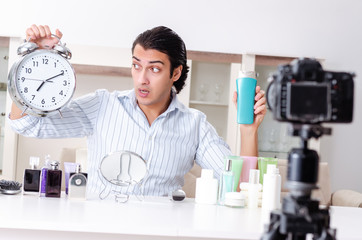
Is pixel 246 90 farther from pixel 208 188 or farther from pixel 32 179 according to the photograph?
pixel 32 179

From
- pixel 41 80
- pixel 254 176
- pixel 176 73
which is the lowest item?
pixel 254 176

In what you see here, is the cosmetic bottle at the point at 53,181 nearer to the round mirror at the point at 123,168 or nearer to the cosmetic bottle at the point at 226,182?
the round mirror at the point at 123,168

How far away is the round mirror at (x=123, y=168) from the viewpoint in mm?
1572

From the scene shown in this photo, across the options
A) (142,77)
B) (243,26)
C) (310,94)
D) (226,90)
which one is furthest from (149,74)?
(243,26)

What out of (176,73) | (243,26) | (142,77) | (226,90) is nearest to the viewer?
(142,77)

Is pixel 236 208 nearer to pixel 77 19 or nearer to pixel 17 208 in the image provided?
pixel 17 208

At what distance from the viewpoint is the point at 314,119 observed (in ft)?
2.49

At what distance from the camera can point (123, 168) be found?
1589mm

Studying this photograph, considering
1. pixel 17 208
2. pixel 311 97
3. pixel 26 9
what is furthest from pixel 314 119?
pixel 26 9

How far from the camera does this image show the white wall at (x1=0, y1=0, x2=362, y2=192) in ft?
13.9

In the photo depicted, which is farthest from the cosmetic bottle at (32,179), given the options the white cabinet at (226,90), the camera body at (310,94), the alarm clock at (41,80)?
the white cabinet at (226,90)

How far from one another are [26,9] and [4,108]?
85 centimetres

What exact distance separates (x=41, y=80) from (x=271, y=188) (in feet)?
2.79

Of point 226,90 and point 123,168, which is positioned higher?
point 226,90
